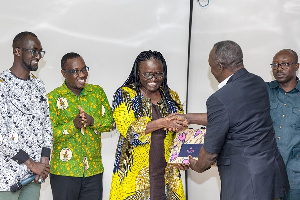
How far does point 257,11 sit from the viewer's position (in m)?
4.15

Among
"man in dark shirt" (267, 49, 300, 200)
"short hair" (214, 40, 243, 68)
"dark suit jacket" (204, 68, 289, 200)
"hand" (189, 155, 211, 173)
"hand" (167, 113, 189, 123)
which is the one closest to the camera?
"dark suit jacket" (204, 68, 289, 200)

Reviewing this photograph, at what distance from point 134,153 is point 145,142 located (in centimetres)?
12

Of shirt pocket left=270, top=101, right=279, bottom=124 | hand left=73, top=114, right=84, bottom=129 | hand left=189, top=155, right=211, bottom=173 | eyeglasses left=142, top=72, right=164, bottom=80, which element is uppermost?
eyeglasses left=142, top=72, right=164, bottom=80

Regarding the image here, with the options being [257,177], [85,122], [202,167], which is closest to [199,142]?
[202,167]

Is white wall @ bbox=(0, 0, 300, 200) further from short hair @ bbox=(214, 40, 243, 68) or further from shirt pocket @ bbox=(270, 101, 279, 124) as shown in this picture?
short hair @ bbox=(214, 40, 243, 68)

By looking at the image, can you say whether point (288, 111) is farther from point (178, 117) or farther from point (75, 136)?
point (75, 136)

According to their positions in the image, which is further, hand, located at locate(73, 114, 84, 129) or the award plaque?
hand, located at locate(73, 114, 84, 129)

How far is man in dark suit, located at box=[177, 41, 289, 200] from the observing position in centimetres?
264

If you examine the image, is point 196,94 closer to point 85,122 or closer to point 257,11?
point 257,11

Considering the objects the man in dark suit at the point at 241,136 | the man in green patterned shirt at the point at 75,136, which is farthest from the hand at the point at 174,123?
the man in green patterned shirt at the point at 75,136

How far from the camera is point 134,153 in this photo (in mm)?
3346

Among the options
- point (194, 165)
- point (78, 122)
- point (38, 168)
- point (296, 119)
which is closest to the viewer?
point (194, 165)

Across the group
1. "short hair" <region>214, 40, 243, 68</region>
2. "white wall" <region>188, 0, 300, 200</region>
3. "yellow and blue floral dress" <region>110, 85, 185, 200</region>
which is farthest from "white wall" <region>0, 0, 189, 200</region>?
"short hair" <region>214, 40, 243, 68</region>

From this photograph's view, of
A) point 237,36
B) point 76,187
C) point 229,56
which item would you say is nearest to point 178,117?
point 229,56
